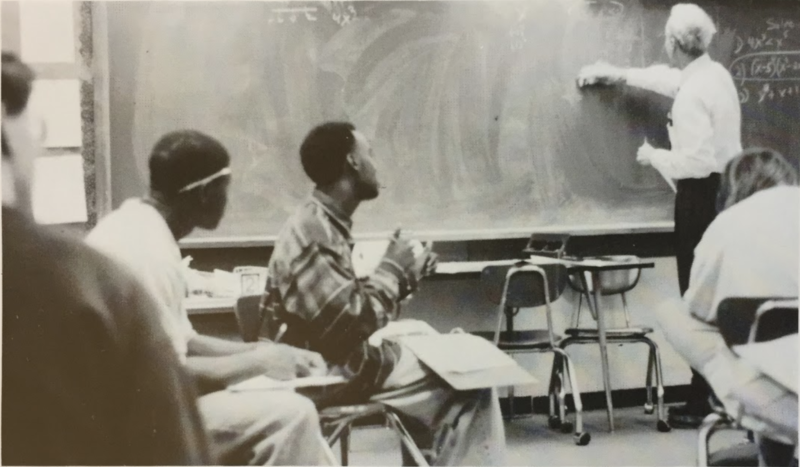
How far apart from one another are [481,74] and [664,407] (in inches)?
52.6

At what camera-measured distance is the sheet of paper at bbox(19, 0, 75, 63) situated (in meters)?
1.94

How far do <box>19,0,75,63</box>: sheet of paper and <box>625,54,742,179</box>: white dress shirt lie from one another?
1896 millimetres

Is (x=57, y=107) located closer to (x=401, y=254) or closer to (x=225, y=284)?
(x=225, y=284)

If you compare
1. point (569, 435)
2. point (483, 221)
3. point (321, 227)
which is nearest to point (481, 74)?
point (483, 221)

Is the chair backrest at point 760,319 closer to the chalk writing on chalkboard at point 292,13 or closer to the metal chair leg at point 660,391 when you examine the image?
the metal chair leg at point 660,391

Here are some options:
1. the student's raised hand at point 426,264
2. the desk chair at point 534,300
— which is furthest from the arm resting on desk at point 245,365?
the desk chair at point 534,300

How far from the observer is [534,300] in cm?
235

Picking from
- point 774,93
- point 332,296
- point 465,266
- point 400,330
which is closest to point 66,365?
point 332,296

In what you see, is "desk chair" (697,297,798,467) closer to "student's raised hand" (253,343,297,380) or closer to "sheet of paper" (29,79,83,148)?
"student's raised hand" (253,343,297,380)

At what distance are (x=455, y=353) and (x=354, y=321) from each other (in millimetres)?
352

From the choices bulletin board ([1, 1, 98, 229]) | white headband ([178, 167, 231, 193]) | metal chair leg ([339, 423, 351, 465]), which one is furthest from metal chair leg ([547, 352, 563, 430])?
bulletin board ([1, 1, 98, 229])

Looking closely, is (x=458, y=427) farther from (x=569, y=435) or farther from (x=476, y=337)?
(x=569, y=435)

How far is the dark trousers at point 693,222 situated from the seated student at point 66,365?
5.07 ft

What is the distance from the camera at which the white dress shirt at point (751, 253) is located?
2055 millimetres
